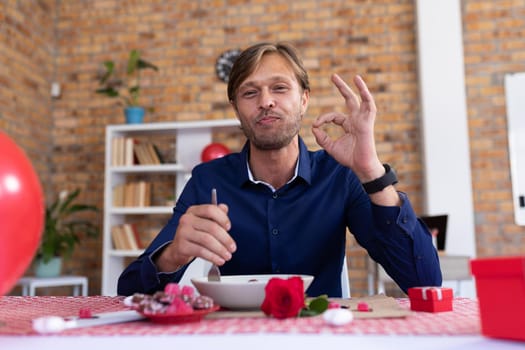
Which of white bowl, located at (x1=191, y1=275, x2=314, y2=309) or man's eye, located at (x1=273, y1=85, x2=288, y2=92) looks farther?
man's eye, located at (x1=273, y1=85, x2=288, y2=92)

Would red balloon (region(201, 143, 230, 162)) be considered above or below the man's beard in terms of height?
above

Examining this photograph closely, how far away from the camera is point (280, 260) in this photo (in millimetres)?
1476

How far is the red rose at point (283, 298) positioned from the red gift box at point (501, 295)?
10.5 inches

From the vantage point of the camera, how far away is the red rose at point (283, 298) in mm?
811

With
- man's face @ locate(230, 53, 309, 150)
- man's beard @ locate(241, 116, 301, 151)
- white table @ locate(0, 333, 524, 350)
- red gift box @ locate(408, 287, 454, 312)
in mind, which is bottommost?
white table @ locate(0, 333, 524, 350)

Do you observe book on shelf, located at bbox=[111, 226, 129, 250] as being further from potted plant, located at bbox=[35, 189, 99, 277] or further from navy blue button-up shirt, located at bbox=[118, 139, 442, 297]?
navy blue button-up shirt, located at bbox=[118, 139, 442, 297]

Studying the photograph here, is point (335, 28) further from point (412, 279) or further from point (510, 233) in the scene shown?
point (412, 279)

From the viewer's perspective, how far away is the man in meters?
1.19

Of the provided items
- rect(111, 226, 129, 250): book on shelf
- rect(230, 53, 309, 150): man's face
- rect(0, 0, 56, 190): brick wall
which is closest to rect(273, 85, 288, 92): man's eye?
rect(230, 53, 309, 150): man's face

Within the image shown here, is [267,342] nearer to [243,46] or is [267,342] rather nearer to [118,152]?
[118,152]

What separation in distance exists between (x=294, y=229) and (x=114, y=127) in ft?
9.77

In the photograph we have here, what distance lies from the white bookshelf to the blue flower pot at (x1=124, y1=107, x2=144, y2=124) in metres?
0.09

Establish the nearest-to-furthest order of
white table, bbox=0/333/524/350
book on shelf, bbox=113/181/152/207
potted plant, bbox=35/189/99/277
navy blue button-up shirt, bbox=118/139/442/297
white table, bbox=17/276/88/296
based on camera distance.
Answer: white table, bbox=0/333/524/350
navy blue button-up shirt, bbox=118/139/442/297
white table, bbox=17/276/88/296
potted plant, bbox=35/189/99/277
book on shelf, bbox=113/181/152/207

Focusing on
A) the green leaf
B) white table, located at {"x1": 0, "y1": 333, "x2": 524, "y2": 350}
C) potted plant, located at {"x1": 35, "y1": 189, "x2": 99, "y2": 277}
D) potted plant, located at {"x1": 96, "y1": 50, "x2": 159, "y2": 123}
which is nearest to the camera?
white table, located at {"x1": 0, "y1": 333, "x2": 524, "y2": 350}
